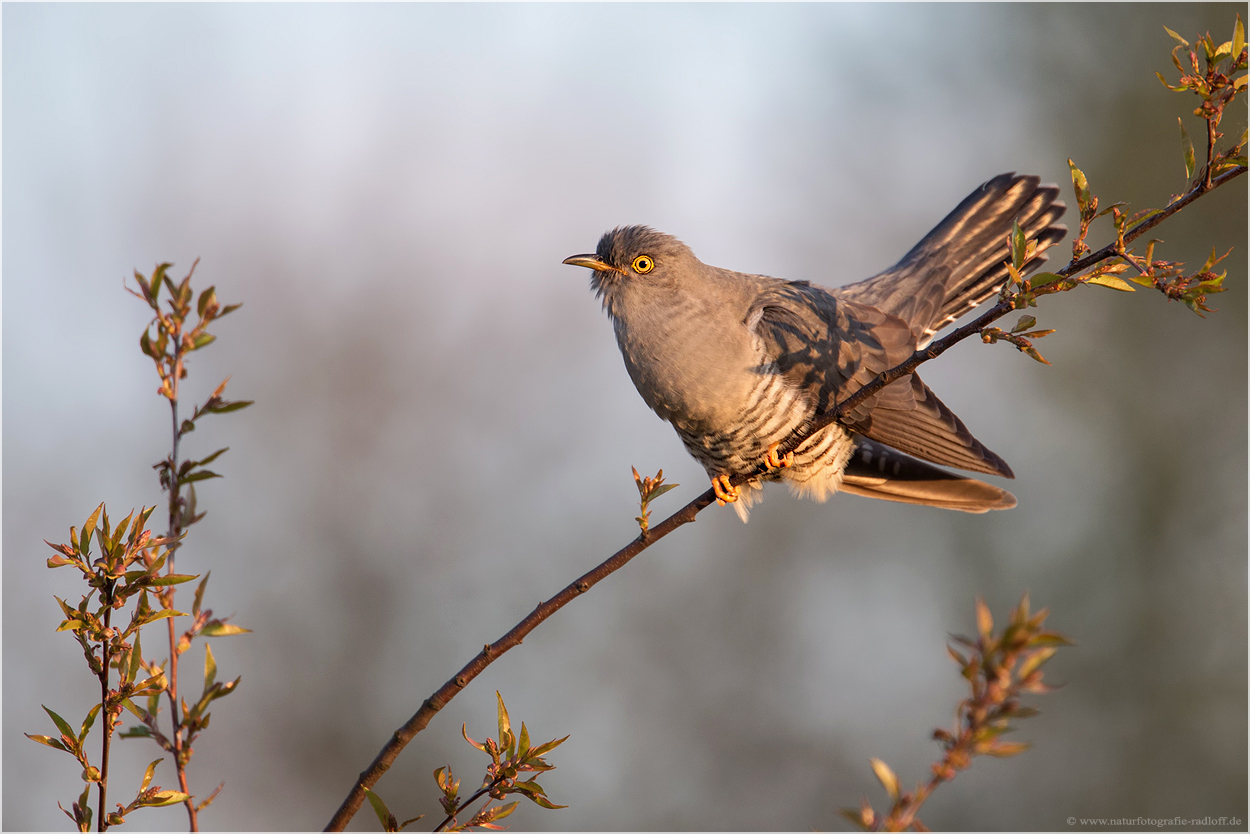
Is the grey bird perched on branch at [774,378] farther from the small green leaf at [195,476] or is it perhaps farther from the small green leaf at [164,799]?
the small green leaf at [164,799]

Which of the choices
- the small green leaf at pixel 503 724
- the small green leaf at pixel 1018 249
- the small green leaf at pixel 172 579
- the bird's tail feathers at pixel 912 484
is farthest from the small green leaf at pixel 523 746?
the bird's tail feathers at pixel 912 484

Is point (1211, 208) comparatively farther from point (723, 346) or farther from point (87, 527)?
point (87, 527)

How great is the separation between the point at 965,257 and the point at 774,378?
1511 mm

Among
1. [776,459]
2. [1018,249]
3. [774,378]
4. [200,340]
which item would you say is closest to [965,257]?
[774,378]

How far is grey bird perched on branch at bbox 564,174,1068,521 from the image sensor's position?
3.11 metres

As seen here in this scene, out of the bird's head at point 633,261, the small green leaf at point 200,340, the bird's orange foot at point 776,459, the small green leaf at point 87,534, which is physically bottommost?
the small green leaf at point 87,534

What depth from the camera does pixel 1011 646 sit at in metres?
0.85

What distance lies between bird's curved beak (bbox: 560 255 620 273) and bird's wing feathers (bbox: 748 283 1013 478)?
0.60 meters

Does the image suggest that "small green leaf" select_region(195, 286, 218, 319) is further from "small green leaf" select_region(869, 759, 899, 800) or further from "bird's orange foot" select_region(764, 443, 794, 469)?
"bird's orange foot" select_region(764, 443, 794, 469)

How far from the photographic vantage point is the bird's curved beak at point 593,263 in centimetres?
341

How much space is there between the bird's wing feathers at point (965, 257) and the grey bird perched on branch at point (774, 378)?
149 mm

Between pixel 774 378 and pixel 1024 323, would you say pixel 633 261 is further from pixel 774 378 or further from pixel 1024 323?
pixel 1024 323

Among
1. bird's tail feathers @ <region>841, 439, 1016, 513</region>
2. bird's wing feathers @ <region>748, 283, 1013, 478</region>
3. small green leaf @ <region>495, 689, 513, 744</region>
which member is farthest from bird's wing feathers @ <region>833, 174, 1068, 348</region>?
small green leaf @ <region>495, 689, 513, 744</region>

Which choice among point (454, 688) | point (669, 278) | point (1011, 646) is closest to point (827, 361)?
point (669, 278)
